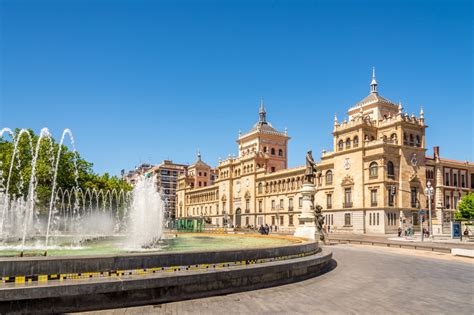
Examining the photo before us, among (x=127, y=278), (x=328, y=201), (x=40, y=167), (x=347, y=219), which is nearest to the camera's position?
(x=127, y=278)

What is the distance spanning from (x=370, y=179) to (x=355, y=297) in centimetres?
4215

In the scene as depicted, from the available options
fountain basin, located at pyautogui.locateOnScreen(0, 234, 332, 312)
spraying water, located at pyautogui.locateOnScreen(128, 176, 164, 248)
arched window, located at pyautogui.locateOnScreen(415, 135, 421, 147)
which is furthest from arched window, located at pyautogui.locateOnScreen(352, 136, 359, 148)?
fountain basin, located at pyautogui.locateOnScreen(0, 234, 332, 312)

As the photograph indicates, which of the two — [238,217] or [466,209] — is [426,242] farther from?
[238,217]

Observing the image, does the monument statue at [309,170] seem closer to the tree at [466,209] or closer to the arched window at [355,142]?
the arched window at [355,142]

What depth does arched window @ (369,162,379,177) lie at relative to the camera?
161ft

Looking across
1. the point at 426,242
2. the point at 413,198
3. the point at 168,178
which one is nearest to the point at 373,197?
the point at 413,198

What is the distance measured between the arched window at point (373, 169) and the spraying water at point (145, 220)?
35.2m

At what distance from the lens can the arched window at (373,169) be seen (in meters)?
49.2

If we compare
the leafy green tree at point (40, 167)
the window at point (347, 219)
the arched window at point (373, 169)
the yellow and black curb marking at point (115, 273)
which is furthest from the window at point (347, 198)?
the yellow and black curb marking at point (115, 273)

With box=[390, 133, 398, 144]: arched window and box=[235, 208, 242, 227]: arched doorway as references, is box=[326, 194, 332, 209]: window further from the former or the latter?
box=[235, 208, 242, 227]: arched doorway

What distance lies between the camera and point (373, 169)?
4981 centimetres

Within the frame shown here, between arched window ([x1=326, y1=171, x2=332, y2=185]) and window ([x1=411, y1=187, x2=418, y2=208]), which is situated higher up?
arched window ([x1=326, y1=171, x2=332, y2=185])

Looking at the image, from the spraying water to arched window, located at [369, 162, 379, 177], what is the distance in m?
35.2

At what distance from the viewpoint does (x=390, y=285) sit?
11906 mm
